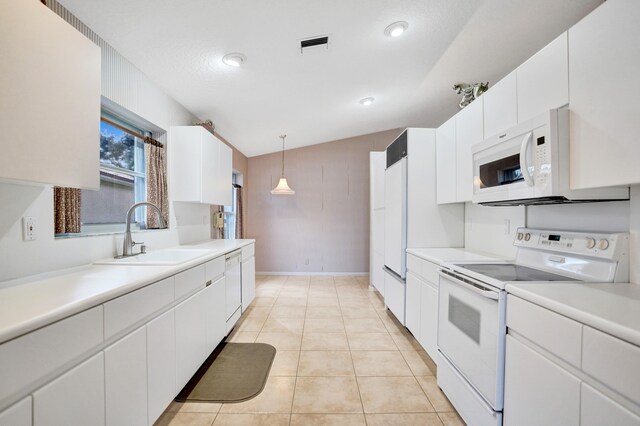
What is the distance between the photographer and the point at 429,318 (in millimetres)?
2104

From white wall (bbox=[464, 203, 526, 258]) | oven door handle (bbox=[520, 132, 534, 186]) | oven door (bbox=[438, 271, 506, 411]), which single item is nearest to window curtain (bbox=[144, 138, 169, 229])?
oven door (bbox=[438, 271, 506, 411])

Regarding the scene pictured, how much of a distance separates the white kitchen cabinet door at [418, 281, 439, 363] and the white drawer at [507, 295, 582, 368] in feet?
2.72

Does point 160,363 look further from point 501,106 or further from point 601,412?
point 501,106

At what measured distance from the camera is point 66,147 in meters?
1.14

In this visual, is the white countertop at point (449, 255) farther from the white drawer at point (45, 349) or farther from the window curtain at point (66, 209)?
the window curtain at point (66, 209)

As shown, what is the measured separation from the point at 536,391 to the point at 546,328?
0.28 m

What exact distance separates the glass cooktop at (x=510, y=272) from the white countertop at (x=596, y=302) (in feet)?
0.47

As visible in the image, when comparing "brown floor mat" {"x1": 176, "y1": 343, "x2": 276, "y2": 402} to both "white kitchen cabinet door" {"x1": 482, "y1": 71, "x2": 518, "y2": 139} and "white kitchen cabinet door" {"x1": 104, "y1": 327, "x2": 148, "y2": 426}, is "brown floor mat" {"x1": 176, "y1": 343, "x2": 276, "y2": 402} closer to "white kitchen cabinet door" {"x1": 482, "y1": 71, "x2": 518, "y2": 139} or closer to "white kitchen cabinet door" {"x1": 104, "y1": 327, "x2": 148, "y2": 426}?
"white kitchen cabinet door" {"x1": 104, "y1": 327, "x2": 148, "y2": 426}

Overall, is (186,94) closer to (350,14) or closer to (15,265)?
(350,14)

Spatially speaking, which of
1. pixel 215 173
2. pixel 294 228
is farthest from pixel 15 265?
pixel 294 228

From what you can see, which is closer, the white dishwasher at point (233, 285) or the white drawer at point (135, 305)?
the white drawer at point (135, 305)

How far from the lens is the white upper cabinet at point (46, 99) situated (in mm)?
933

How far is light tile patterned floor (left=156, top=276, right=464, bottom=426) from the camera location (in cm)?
162

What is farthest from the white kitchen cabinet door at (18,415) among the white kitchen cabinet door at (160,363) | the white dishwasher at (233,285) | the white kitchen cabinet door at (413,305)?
the white kitchen cabinet door at (413,305)
